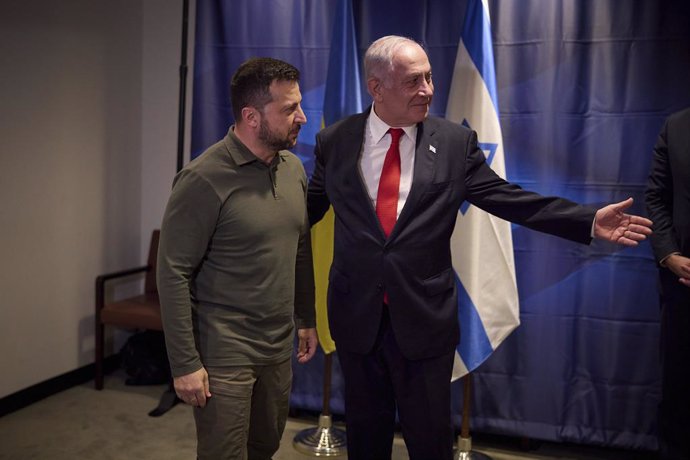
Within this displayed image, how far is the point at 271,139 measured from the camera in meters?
1.98

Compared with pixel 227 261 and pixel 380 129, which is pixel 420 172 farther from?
pixel 227 261

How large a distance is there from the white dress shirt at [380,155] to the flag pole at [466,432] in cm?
129

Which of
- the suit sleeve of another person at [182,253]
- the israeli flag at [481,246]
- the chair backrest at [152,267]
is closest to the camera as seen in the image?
the suit sleeve of another person at [182,253]

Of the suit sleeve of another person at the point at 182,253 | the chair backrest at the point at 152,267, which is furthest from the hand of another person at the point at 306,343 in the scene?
the chair backrest at the point at 152,267

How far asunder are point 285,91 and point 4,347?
2351mm

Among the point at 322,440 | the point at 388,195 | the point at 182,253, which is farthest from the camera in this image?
the point at 322,440

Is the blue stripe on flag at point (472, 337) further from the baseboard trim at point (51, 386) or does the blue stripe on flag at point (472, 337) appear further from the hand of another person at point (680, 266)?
the baseboard trim at point (51, 386)

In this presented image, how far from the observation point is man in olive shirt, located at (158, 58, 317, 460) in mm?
1871

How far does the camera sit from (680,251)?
260 centimetres

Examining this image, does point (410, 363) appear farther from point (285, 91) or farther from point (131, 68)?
point (131, 68)

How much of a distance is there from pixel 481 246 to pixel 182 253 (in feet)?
4.94

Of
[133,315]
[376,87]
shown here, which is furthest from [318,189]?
[133,315]

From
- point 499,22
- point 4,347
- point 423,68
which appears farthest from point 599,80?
point 4,347

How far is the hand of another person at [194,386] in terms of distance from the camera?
1873 mm
